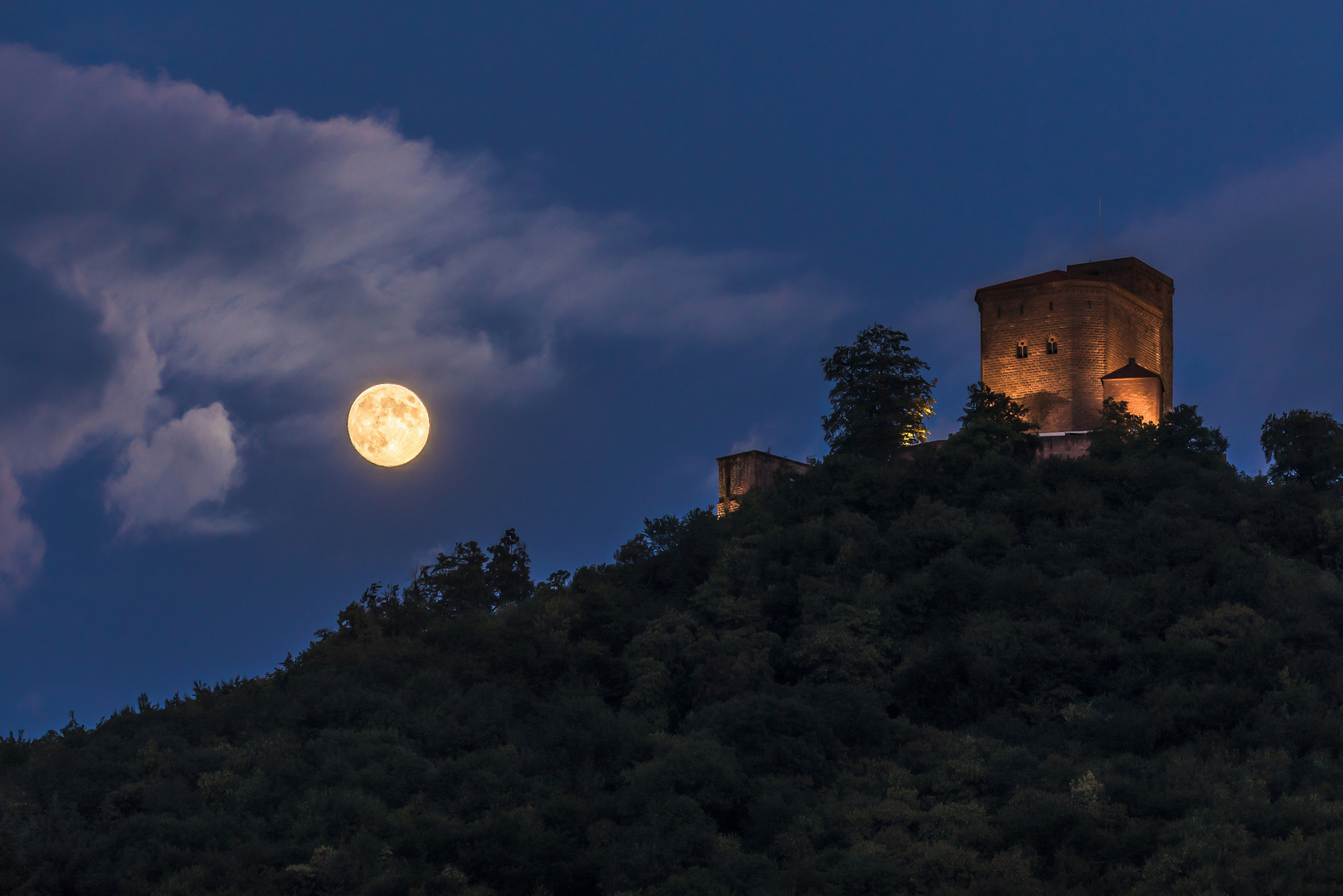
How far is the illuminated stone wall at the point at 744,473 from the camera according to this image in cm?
5650

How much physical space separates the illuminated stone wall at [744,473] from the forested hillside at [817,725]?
6297 millimetres

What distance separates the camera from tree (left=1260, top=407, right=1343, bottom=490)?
5200cm

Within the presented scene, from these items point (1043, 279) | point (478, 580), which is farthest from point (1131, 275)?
point (478, 580)

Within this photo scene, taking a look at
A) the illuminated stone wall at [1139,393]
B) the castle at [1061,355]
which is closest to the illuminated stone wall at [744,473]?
the castle at [1061,355]

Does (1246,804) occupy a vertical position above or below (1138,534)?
below

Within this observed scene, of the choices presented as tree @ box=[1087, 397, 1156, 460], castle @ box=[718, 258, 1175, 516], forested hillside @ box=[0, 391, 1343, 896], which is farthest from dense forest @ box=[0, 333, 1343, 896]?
castle @ box=[718, 258, 1175, 516]

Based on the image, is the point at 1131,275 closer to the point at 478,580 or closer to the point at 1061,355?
the point at 1061,355

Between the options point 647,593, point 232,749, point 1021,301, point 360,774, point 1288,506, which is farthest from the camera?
point 1021,301

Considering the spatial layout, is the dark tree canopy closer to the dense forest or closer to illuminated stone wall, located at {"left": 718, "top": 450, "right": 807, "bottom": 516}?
the dense forest

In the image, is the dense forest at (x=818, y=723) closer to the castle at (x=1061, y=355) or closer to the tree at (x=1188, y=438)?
the tree at (x=1188, y=438)

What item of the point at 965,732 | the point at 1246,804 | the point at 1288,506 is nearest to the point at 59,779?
the point at 965,732

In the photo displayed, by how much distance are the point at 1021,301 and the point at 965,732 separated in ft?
109

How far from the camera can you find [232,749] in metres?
35.8

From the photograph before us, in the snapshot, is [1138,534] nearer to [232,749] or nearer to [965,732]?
[965,732]
